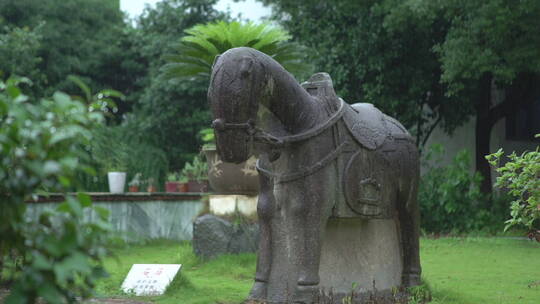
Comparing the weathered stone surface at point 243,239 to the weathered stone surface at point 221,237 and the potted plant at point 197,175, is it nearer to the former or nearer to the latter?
the weathered stone surface at point 221,237

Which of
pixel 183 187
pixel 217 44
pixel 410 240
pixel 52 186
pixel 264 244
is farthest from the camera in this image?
pixel 183 187

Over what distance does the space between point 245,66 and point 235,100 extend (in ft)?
0.75

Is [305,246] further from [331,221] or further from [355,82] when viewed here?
[355,82]

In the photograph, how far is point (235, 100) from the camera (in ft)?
15.0

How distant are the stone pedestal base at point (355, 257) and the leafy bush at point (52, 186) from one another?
3305 mm

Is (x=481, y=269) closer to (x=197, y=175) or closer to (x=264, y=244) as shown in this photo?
(x=264, y=244)

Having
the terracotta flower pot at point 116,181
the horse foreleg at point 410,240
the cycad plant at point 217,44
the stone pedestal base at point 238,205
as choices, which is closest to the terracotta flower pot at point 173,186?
the terracotta flower pot at point 116,181

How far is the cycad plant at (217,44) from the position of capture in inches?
423

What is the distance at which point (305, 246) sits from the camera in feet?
16.5

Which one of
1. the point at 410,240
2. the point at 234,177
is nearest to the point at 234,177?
the point at 234,177

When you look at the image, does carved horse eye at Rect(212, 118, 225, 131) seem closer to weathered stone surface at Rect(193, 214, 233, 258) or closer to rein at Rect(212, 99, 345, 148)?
rein at Rect(212, 99, 345, 148)

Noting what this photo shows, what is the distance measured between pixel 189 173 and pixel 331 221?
10550 mm

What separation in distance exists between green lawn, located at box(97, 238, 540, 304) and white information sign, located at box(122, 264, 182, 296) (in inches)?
3.4

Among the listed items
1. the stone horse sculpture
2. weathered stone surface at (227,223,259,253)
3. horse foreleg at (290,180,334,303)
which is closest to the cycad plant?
weathered stone surface at (227,223,259,253)
